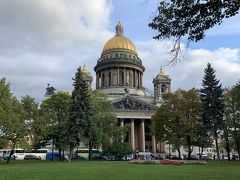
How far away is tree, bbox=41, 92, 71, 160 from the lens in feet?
165

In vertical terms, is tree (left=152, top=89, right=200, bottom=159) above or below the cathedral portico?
below

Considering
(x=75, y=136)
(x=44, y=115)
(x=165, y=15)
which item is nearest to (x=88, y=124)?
(x=75, y=136)

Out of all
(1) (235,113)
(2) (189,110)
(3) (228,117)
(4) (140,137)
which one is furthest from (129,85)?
(1) (235,113)

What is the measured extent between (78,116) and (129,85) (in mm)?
54466

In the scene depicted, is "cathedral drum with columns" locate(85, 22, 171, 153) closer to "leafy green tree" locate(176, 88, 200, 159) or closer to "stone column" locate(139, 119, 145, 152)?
"stone column" locate(139, 119, 145, 152)

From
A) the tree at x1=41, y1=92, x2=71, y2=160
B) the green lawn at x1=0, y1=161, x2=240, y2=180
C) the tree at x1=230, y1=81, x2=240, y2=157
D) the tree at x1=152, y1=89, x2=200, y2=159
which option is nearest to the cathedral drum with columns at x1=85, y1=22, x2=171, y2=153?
the tree at x1=41, y1=92, x2=71, y2=160

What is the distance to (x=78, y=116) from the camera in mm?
47250

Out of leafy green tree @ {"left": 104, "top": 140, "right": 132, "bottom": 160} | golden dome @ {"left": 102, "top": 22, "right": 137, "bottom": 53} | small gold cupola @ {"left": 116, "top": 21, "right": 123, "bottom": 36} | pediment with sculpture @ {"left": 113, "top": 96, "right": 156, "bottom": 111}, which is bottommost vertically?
leafy green tree @ {"left": 104, "top": 140, "right": 132, "bottom": 160}

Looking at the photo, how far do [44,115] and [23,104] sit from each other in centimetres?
286

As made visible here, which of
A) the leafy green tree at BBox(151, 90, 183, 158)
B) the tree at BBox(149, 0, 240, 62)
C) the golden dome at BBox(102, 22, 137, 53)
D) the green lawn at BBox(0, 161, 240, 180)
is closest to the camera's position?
the tree at BBox(149, 0, 240, 62)

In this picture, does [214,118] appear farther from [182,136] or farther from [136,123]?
[136,123]

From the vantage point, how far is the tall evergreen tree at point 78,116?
46625 mm

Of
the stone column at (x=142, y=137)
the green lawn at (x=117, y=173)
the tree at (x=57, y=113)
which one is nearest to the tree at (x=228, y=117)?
the tree at (x=57, y=113)

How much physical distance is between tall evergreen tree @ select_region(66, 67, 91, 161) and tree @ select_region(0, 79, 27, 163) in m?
6.28
